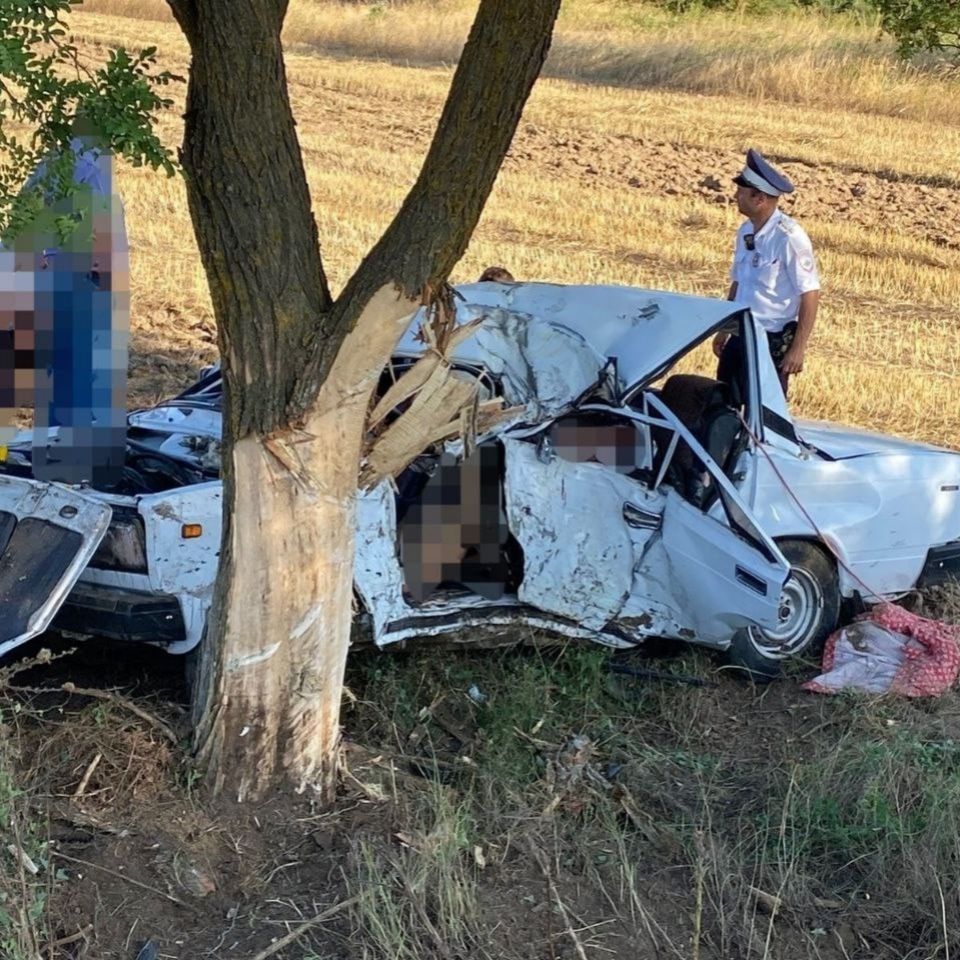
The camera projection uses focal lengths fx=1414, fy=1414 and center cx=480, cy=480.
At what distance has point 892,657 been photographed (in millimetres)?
6078

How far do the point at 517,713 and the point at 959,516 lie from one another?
2.67 m

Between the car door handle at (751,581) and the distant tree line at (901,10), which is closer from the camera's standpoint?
the car door handle at (751,581)

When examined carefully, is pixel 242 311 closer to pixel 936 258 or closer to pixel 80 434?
pixel 80 434

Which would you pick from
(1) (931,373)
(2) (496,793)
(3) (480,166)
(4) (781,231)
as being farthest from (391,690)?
(1) (931,373)

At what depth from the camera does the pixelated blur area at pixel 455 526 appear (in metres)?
5.38

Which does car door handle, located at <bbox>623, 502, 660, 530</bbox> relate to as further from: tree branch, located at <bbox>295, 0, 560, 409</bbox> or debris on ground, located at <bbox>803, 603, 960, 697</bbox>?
tree branch, located at <bbox>295, 0, 560, 409</bbox>

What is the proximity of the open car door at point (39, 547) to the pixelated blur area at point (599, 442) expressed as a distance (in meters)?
1.82

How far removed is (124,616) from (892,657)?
3241 millimetres

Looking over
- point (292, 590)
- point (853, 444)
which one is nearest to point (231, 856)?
point (292, 590)

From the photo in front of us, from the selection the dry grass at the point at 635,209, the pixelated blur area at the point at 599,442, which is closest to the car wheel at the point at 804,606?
the pixelated blur area at the point at 599,442

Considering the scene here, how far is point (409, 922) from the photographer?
13.3ft

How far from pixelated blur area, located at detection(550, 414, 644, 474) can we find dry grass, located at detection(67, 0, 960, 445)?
451cm

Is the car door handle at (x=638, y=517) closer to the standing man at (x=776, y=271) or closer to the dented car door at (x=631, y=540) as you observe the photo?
the dented car door at (x=631, y=540)

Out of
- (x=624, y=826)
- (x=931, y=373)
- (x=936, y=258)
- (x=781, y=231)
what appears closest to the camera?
(x=624, y=826)
